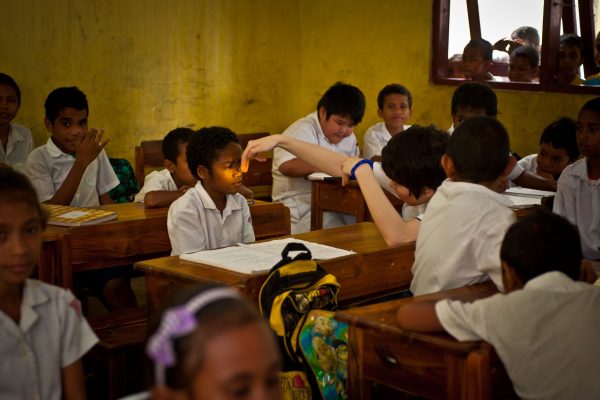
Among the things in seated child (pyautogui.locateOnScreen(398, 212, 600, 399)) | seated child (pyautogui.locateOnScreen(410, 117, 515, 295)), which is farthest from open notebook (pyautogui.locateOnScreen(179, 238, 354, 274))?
seated child (pyautogui.locateOnScreen(398, 212, 600, 399))

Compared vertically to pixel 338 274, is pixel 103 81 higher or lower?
higher

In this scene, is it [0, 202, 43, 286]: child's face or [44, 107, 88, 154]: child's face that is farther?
[44, 107, 88, 154]: child's face

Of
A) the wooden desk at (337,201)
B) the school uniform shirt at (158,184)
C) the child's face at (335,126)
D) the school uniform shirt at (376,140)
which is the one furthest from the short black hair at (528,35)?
the school uniform shirt at (158,184)

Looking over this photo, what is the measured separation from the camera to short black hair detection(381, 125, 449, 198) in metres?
2.94

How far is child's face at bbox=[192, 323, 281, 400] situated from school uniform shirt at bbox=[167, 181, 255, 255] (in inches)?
80.1

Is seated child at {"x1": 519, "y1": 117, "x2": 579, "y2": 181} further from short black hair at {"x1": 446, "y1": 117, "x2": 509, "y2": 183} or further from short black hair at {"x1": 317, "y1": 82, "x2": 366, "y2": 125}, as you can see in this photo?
short black hair at {"x1": 446, "y1": 117, "x2": 509, "y2": 183}

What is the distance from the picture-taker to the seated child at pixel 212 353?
1.22 m

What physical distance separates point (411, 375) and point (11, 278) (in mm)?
998

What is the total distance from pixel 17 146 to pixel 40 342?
3667mm

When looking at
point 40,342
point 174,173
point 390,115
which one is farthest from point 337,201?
point 40,342

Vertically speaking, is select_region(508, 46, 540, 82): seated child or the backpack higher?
select_region(508, 46, 540, 82): seated child

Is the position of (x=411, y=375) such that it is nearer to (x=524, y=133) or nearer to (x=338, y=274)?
(x=338, y=274)

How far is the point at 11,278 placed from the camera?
184 centimetres

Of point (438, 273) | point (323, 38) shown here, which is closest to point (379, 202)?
point (438, 273)
